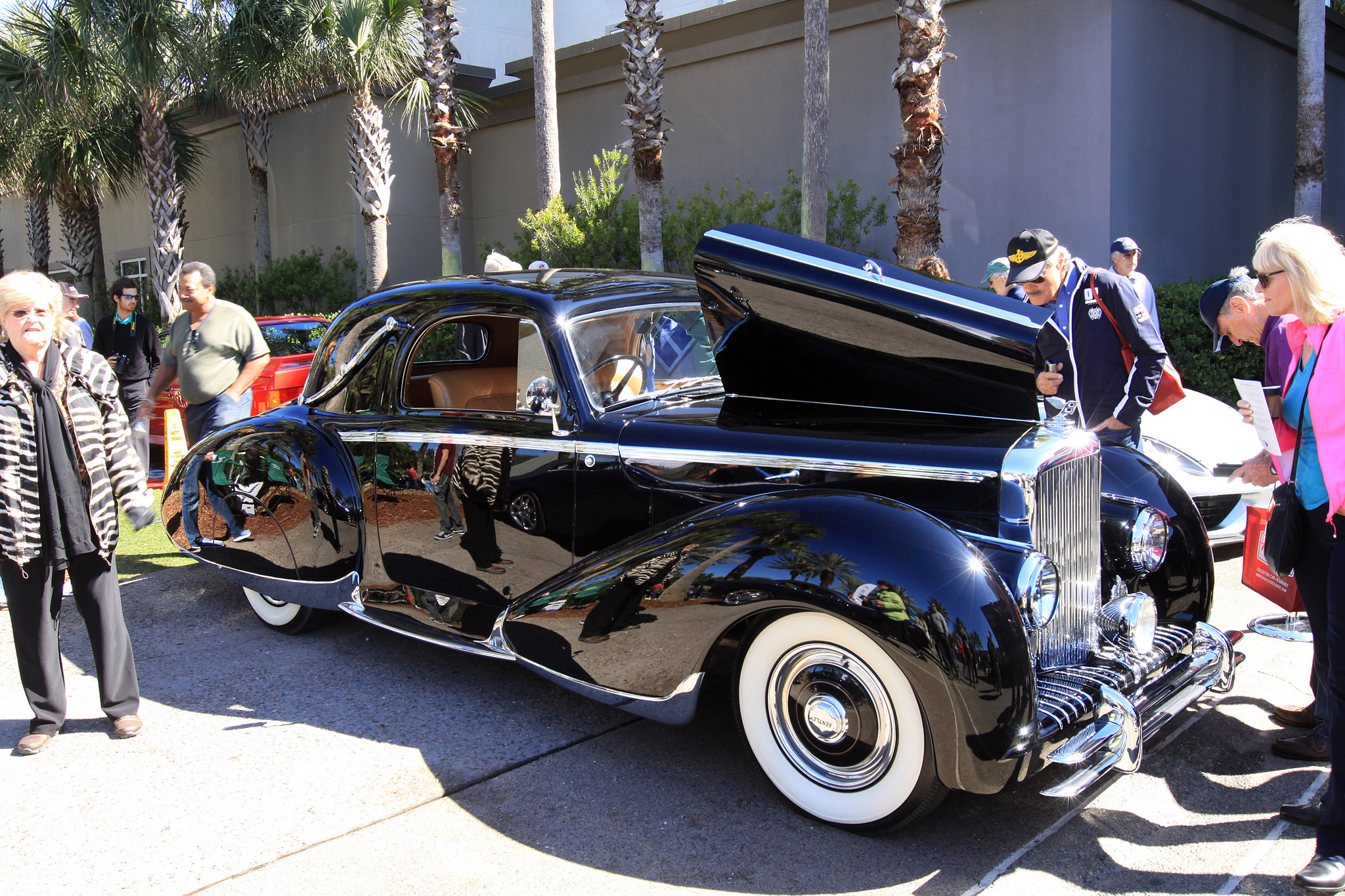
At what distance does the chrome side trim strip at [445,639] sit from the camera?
384cm

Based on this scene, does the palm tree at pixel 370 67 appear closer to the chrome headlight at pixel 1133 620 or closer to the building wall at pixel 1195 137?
the building wall at pixel 1195 137

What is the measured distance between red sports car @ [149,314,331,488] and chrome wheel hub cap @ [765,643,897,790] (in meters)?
7.22

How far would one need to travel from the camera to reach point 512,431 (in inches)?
158

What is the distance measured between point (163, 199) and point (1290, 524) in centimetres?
1787

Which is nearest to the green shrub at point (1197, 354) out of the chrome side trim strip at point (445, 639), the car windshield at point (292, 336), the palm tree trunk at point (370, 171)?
the chrome side trim strip at point (445, 639)

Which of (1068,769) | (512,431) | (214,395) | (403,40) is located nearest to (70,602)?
(214,395)

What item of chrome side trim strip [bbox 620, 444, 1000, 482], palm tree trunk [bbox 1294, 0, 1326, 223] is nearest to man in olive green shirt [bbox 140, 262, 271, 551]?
chrome side trim strip [bbox 620, 444, 1000, 482]

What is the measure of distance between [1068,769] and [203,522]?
4162 millimetres

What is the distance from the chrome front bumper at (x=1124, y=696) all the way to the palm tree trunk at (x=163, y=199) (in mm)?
16534

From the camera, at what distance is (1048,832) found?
3059mm

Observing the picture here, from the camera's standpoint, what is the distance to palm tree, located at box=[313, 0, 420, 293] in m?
14.3

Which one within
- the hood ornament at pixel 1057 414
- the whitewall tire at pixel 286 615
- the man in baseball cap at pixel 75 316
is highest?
the man in baseball cap at pixel 75 316

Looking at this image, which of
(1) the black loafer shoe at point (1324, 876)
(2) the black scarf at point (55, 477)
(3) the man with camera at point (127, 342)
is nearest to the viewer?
(1) the black loafer shoe at point (1324, 876)

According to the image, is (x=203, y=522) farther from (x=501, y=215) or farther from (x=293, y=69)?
(x=501, y=215)
